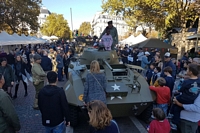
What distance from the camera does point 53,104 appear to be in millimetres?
3055

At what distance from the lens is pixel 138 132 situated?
4648 millimetres

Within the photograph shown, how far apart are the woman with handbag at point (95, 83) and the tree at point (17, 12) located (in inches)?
897

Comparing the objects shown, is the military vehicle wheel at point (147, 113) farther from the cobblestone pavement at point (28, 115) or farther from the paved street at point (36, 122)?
the cobblestone pavement at point (28, 115)

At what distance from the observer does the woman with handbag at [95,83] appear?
12.2 ft

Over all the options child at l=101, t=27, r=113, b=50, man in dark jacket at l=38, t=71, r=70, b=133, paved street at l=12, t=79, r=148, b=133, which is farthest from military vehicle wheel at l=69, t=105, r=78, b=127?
child at l=101, t=27, r=113, b=50

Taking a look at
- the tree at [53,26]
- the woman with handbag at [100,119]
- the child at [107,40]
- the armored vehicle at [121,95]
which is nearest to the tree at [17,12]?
the child at [107,40]

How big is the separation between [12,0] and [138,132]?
2335 centimetres

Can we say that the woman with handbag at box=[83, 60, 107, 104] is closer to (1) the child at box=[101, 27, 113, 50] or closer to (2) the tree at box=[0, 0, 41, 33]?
(1) the child at box=[101, 27, 113, 50]

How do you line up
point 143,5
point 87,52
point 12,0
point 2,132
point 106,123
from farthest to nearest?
point 12,0
point 143,5
point 87,52
point 2,132
point 106,123

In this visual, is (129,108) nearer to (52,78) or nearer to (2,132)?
(52,78)

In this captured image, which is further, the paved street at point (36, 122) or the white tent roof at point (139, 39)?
the white tent roof at point (139, 39)

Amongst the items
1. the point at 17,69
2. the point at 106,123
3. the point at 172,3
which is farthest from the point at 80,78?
the point at 172,3

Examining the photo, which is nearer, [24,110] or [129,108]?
[129,108]

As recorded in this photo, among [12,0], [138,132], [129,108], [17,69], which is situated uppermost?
[12,0]
